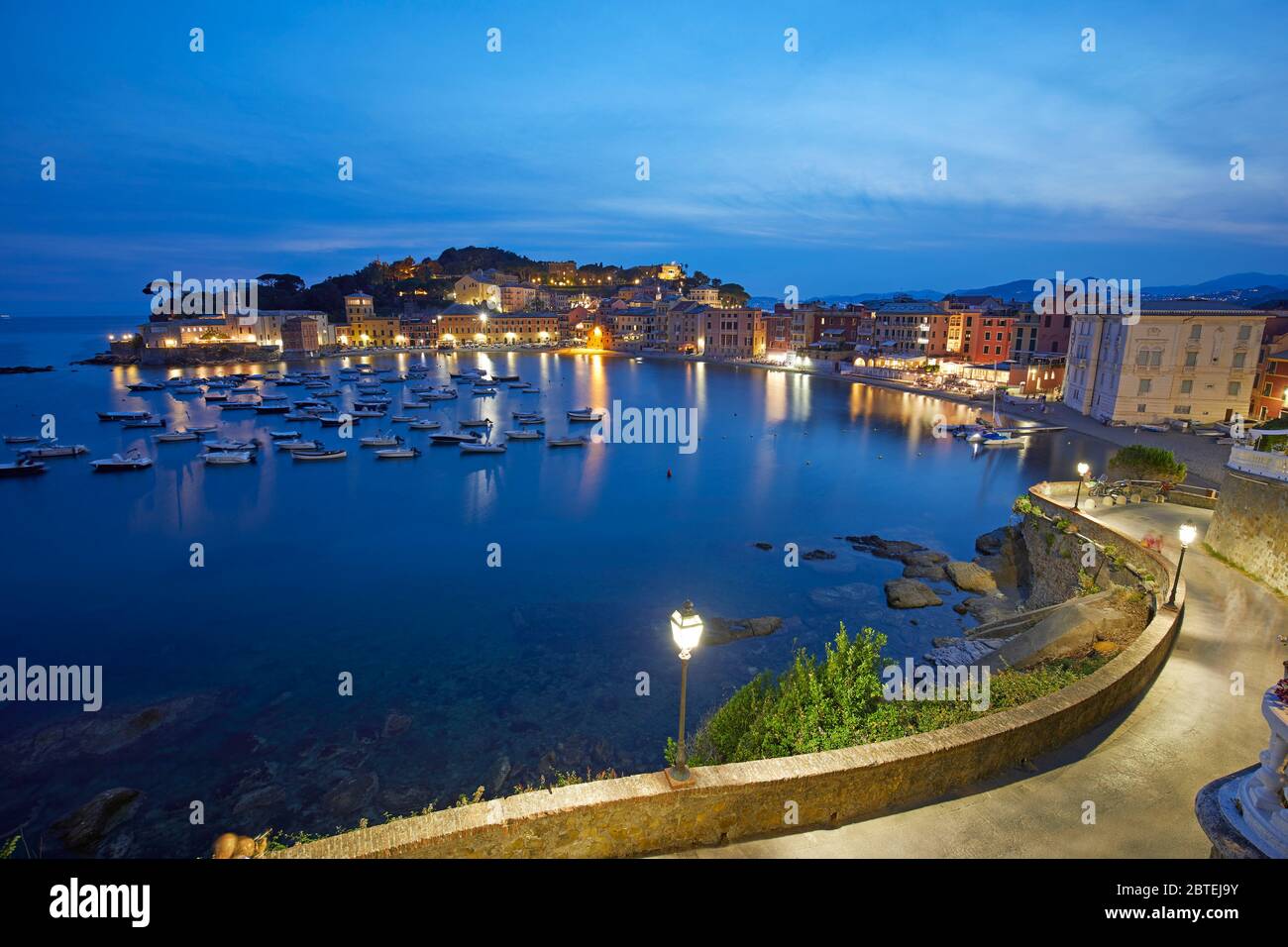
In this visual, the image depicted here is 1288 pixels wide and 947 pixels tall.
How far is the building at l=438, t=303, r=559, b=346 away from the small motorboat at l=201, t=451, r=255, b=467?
95743 mm

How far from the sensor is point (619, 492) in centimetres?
3888

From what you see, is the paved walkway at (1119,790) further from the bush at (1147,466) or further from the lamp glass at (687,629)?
the bush at (1147,466)

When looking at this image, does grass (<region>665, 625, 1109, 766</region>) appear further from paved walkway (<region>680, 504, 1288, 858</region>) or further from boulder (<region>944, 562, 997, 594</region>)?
boulder (<region>944, 562, 997, 594</region>)

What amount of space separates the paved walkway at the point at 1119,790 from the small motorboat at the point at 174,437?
189 ft

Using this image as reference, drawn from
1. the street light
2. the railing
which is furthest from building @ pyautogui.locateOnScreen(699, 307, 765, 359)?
the street light

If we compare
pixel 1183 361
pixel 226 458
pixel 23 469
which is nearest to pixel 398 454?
pixel 226 458

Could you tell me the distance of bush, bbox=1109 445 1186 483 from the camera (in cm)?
2311

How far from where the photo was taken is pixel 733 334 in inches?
4562

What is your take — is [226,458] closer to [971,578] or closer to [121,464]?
[121,464]

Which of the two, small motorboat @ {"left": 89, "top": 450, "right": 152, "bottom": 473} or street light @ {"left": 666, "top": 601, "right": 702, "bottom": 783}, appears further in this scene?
small motorboat @ {"left": 89, "top": 450, "right": 152, "bottom": 473}

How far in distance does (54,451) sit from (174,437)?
7387 mm
